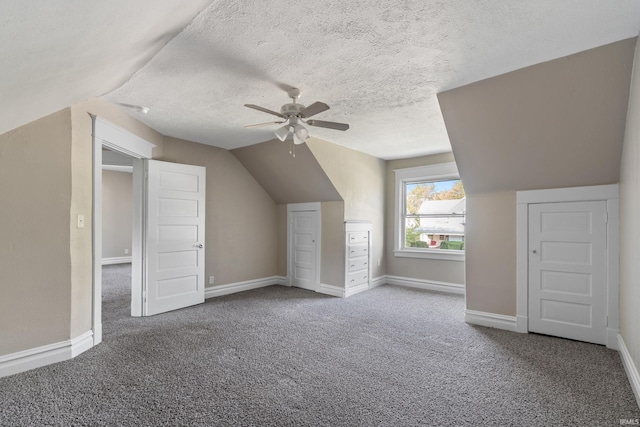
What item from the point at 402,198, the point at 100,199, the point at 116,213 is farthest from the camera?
the point at 116,213

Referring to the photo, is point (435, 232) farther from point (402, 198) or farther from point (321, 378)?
point (321, 378)

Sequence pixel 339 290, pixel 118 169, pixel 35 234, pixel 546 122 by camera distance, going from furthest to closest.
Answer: pixel 118 169 < pixel 339 290 < pixel 546 122 < pixel 35 234

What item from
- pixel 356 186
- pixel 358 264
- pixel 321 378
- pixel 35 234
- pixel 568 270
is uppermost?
pixel 356 186

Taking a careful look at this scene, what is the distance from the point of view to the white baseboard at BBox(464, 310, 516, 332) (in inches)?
140

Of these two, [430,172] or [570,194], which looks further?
[430,172]

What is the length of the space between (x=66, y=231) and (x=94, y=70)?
4.95 feet

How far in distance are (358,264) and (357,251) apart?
0.23 m

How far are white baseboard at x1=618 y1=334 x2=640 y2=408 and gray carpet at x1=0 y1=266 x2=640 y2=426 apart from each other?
0.06m

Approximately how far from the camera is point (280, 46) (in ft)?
7.14

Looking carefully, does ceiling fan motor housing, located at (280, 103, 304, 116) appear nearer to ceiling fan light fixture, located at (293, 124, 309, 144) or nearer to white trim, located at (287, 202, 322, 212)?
ceiling fan light fixture, located at (293, 124, 309, 144)

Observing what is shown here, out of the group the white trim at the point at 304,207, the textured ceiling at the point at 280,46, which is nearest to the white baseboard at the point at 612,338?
the textured ceiling at the point at 280,46

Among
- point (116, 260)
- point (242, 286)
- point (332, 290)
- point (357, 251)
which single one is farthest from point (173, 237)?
point (116, 260)

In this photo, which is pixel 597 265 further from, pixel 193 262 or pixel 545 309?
pixel 193 262

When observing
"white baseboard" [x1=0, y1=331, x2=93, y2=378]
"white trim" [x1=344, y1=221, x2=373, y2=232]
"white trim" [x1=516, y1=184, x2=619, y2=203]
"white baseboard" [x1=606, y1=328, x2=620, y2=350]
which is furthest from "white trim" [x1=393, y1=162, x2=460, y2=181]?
"white baseboard" [x1=0, y1=331, x2=93, y2=378]
